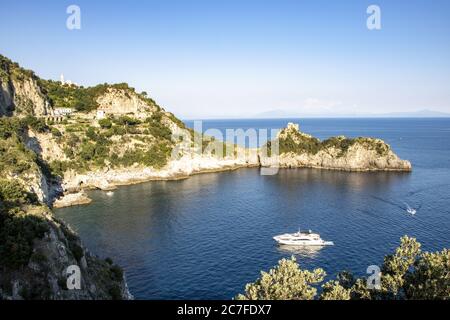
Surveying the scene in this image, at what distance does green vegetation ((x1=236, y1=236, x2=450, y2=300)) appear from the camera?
26781mm

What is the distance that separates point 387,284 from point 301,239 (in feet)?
113

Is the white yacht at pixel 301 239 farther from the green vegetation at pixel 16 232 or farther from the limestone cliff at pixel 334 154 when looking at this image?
the limestone cliff at pixel 334 154

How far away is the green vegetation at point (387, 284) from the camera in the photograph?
2678 cm

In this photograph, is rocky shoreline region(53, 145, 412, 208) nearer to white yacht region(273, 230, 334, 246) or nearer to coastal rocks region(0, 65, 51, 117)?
A: coastal rocks region(0, 65, 51, 117)

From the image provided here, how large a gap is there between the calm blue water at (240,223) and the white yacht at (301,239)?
5.57 ft

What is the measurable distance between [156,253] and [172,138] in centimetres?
8714

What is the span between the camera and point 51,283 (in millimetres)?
30422

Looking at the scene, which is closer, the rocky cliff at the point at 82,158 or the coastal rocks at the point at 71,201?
the rocky cliff at the point at 82,158

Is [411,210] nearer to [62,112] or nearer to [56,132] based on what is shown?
[56,132]

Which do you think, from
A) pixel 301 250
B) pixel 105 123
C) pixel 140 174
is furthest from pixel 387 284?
pixel 105 123

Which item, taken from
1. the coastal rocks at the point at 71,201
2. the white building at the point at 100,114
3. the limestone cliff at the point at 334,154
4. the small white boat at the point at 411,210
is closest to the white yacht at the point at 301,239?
the small white boat at the point at 411,210
